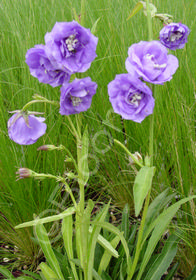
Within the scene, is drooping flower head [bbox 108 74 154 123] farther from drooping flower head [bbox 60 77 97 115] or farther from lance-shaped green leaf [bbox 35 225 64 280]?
lance-shaped green leaf [bbox 35 225 64 280]

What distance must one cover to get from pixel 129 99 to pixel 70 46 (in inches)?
6.3

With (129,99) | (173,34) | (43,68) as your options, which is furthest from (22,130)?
→ (173,34)

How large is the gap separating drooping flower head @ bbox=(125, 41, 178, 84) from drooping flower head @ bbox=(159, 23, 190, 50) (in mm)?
117

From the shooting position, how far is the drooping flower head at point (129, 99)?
0.57 meters

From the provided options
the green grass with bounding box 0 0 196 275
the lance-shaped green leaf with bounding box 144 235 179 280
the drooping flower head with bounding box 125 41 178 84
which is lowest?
the lance-shaped green leaf with bounding box 144 235 179 280

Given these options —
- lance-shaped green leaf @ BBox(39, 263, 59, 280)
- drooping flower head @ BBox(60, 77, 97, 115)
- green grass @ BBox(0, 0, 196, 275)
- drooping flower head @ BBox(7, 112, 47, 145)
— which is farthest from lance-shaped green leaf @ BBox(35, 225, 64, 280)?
drooping flower head @ BBox(60, 77, 97, 115)

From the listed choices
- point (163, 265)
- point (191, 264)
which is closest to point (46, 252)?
point (163, 265)

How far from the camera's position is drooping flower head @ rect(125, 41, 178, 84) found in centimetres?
56

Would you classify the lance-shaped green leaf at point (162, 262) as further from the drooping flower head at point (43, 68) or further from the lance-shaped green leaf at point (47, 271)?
the drooping flower head at point (43, 68)

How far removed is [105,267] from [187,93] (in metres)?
0.79

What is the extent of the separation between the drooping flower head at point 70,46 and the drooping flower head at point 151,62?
9 cm

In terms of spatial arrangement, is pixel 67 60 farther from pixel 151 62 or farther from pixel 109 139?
pixel 109 139

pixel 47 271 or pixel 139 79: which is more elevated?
pixel 139 79

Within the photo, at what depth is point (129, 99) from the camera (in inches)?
22.6
